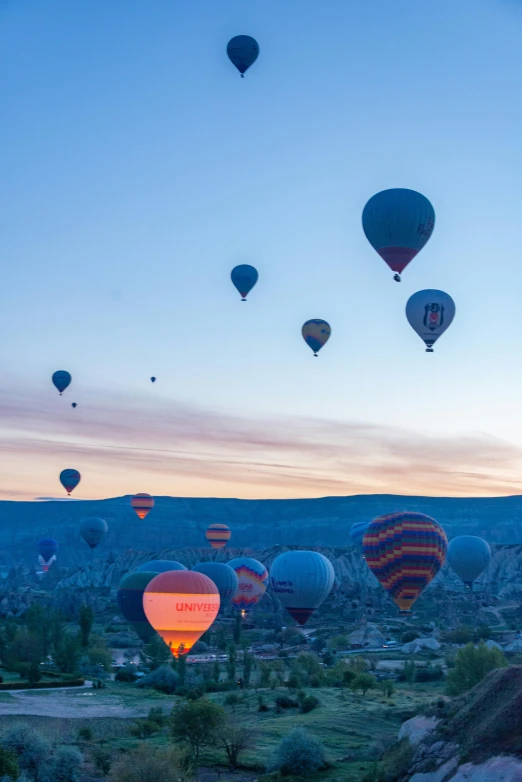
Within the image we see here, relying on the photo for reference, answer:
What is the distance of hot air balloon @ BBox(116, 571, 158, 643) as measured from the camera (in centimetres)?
6172

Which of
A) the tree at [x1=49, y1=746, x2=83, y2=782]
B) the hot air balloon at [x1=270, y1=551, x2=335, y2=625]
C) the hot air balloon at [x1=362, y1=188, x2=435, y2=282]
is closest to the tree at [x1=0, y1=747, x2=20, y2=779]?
the tree at [x1=49, y1=746, x2=83, y2=782]

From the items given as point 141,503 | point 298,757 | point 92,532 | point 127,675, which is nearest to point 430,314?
point 298,757

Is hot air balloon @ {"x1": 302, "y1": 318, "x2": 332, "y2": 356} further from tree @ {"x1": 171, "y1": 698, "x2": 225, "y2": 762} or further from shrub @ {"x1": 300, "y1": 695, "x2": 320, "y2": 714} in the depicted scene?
tree @ {"x1": 171, "y1": 698, "x2": 225, "y2": 762}

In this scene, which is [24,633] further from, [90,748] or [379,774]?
[379,774]

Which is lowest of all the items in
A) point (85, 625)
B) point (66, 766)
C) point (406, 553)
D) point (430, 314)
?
point (66, 766)

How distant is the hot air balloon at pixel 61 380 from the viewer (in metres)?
77.2

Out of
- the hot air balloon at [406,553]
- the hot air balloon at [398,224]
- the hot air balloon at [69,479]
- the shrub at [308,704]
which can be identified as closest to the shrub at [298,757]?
the shrub at [308,704]

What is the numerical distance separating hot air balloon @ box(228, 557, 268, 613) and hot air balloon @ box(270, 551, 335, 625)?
27.0 meters

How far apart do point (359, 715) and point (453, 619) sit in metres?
64.1

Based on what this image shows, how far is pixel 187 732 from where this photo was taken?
3322cm

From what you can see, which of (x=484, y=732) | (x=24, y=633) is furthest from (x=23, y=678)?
(x=484, y=732)

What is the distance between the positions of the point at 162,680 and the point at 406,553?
16.3 m

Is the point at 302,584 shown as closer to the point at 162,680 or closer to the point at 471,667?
the point at 162,680

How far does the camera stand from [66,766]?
1142 inches
